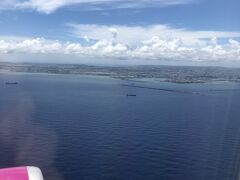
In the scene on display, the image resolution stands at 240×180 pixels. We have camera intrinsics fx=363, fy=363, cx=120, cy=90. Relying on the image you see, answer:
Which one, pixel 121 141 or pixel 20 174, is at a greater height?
pixel 20 174

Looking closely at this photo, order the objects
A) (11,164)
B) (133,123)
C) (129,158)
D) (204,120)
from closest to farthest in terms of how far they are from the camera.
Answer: (11,164) < (129,158) < (133,123) < (204,120)

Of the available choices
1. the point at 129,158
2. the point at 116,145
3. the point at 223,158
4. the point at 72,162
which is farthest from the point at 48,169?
the point at 223,158

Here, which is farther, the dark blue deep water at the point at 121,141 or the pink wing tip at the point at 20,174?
the dark blue deep water at the point at 121,141

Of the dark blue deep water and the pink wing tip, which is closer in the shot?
the pink wing tip

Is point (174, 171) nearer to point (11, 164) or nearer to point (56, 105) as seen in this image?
point (11, 164)

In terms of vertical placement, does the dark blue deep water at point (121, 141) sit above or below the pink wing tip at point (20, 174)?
below

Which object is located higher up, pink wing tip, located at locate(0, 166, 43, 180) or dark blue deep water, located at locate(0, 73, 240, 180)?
pink wing tip, located at locate(0, 166, 43, 180)

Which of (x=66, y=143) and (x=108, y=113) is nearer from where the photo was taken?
(x=66, y=143)

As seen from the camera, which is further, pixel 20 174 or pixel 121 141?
pixel 121 141
